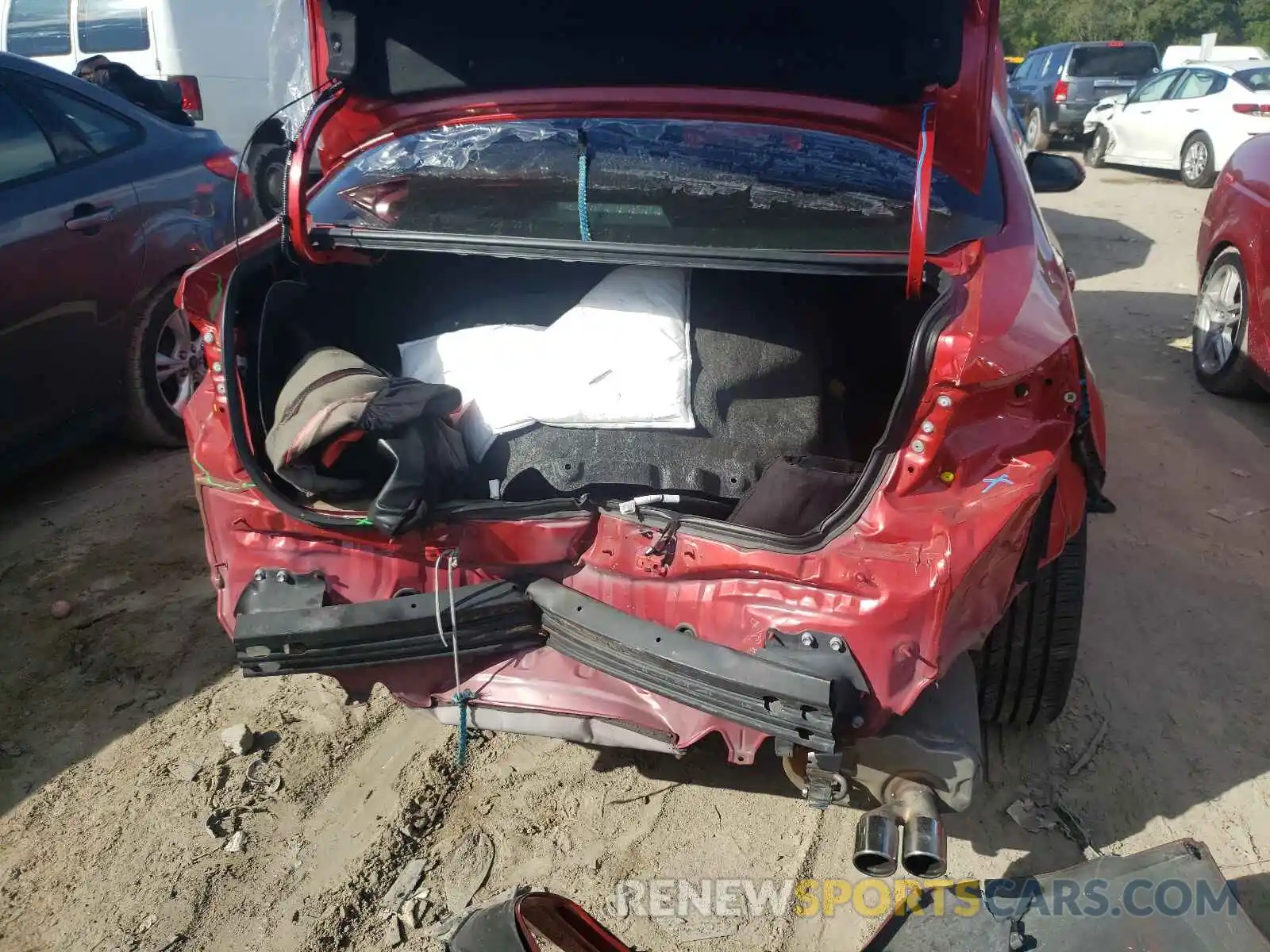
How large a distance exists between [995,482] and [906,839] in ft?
2.34

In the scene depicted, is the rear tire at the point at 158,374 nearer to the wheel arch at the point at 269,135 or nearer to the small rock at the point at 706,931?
the wheel arch at the point at 269,135

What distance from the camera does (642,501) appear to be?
2.09 m

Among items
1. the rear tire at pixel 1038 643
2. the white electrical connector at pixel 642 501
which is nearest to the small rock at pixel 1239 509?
the rear tire at pixel 1038 643

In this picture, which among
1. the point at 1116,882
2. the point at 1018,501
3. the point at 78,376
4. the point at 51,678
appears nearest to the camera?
the point at 1018,501

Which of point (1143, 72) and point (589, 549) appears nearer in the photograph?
point (589, 549)

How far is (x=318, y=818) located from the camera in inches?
91.8

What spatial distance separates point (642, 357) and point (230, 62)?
6.79 meters

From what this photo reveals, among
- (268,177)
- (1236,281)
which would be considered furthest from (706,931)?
(1236,281)

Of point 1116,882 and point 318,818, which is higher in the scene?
point 1116,882

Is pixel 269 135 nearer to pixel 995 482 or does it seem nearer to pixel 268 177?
pixel 268 177

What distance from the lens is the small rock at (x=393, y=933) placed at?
203 centimetres

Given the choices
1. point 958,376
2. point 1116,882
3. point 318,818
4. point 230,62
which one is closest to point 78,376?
point 318,818

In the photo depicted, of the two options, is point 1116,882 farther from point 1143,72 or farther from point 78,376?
point 1143,72

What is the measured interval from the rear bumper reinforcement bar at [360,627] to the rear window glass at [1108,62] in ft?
50.7
